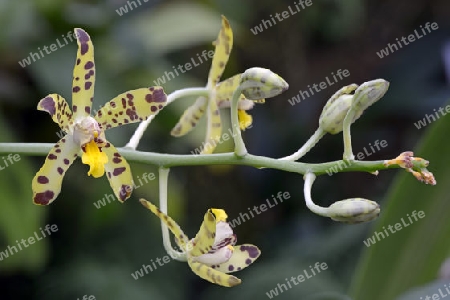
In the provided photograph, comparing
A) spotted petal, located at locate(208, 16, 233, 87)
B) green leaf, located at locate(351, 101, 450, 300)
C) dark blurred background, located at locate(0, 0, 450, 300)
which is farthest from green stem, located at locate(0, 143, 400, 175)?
dark blurred background, located at locate(0, 0, 450, 300)

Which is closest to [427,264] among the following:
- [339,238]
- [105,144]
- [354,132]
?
[105,144]

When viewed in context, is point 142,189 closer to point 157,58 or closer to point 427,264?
point 157,58

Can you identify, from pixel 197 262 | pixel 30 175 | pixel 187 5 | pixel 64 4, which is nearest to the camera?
pixel 197 262

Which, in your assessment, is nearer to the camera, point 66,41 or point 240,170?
point 66,41

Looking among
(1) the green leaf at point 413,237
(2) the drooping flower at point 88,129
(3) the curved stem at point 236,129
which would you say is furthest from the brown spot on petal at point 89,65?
(1) the green leaf at point 413,237

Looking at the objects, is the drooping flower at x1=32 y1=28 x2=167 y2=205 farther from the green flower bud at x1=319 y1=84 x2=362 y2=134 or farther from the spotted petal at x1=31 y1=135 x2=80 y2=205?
the green flower bud at x1=319 y1=84 x2=362 y2=134

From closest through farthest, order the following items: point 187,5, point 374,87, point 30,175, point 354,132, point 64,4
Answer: point 374,87 < point 30,175 < point 64,4 < point 187,5 < point 354,132

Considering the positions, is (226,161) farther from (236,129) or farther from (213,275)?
(213,275)

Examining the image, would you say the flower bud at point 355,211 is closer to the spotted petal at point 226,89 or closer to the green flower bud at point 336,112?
the green flower bud at point 336,112
